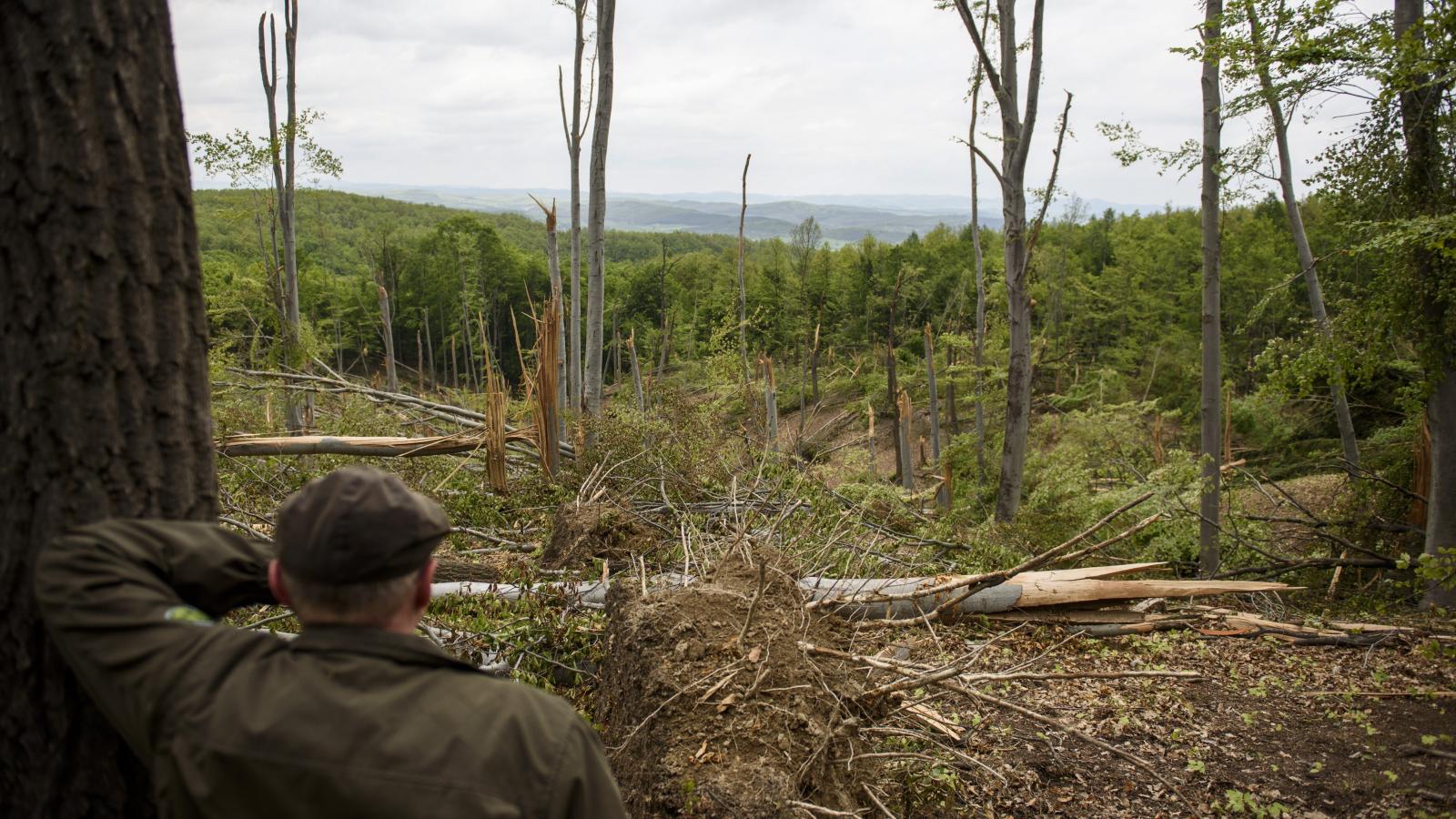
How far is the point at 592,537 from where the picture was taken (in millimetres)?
6281

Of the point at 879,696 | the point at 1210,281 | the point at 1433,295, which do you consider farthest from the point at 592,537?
the point at 1210,281

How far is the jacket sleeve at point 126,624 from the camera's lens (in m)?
1.37

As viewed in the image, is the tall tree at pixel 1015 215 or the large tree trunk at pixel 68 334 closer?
the large tree trunk at pixel 68 334

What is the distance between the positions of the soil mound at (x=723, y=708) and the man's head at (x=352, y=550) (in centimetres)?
170

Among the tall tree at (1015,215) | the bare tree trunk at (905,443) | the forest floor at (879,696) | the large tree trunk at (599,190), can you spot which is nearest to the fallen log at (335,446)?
the forest floor at (879,696)

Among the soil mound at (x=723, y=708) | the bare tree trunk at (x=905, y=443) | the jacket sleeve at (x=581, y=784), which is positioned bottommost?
the bare tree trunk at (x=905, y=443)

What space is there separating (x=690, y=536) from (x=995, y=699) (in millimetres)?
2620

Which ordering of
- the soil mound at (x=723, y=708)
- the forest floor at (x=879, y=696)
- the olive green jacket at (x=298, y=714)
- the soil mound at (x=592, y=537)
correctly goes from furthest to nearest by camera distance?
1. the soil mound at (x=592, y=537)
2. the forest floor at (x=879, y=696)
3. the soil mound at (x=723, y=708)
4. the olive green jacket at (x=298, y=714)

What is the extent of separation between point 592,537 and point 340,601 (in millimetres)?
4910

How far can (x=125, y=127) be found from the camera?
1624mm

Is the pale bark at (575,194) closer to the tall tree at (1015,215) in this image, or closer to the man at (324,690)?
the tall tree at (1015,215)

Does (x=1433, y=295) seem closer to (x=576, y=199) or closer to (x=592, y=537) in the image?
(x=592, y=537)

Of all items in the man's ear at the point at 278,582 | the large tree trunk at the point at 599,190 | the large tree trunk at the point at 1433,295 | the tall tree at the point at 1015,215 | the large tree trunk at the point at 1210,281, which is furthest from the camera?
the large tree trunk at the point at 599,190

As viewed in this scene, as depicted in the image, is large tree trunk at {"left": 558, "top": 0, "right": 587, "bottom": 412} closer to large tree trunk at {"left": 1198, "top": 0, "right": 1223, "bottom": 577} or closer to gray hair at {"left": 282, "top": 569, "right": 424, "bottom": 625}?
large tree trunk at {"left": 1198, "top": 0, "right": 1223, "bottom": 577}
